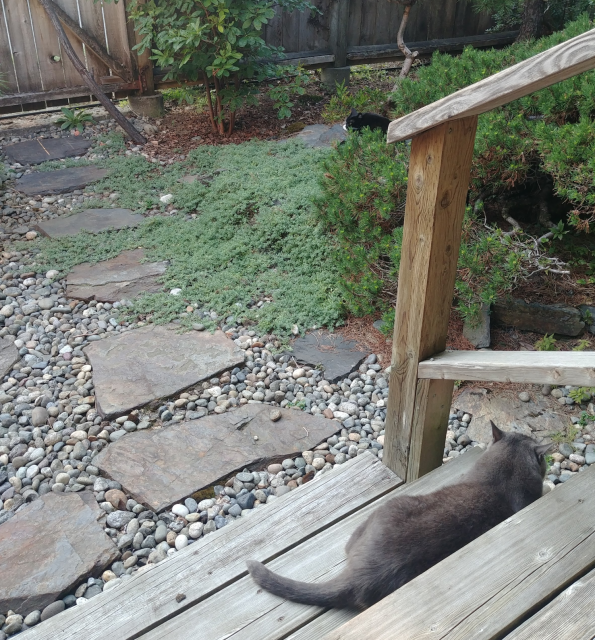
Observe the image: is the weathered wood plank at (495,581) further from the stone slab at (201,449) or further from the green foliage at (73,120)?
the green foliage at (73,120)

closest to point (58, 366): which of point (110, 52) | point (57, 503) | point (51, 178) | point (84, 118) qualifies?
point (57, 503)

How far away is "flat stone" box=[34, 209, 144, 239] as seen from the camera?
17.4 ft

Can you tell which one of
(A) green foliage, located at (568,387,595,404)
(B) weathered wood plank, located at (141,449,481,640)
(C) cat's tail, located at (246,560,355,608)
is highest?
(C) cat's tail, located at (246,560,355,608)

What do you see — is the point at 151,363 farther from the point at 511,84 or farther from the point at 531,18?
the point at 531,18

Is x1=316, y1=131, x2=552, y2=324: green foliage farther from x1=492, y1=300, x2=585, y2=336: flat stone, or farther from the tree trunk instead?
the tree trunk

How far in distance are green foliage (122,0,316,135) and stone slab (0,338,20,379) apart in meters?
3.66

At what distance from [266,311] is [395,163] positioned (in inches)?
52.2

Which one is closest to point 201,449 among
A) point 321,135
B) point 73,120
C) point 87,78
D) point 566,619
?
point 566,619

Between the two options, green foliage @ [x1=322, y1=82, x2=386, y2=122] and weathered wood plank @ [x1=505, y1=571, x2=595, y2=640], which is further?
green foliage @ [x1=322, y1=82, x2=386, y2=122]

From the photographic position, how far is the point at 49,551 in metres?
2.54

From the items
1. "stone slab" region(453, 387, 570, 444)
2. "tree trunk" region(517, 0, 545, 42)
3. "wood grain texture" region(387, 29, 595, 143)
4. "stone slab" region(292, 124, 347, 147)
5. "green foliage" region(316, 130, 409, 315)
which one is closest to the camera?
"wood grain texture" region(387, 29, 595, 143)

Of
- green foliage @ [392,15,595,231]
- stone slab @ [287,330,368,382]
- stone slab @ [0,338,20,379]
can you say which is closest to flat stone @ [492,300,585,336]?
green foliage @ [392,15,595,231]

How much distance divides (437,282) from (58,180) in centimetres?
524

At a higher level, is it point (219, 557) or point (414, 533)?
point (414, 533)
